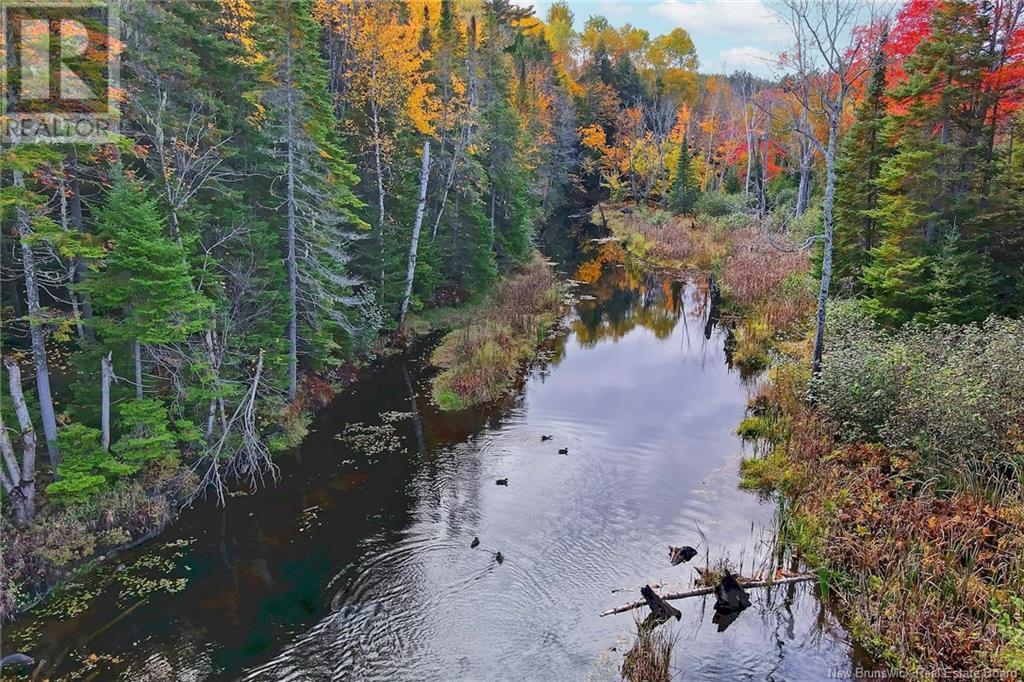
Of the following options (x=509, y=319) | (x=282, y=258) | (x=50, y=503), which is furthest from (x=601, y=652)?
(x=509, y=319)

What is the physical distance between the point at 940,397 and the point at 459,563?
420 inches

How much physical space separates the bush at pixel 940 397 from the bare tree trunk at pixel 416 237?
17.2 metres

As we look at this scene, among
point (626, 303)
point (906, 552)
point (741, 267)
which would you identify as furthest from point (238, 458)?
point (741, 267)

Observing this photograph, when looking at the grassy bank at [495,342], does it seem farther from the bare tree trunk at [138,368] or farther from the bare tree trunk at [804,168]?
the bare tree trunk at [804,168]

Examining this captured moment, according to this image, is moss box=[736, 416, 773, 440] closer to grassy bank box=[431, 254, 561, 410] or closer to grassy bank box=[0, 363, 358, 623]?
grassy bank box=[431, 254, 561, 410]

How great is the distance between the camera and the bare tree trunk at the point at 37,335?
12039 millimetres

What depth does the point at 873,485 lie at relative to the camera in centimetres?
1327

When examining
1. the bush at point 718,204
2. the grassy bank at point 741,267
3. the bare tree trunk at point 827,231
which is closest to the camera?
the bare tree trunk at point 827,231

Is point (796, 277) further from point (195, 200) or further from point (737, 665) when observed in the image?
point (195, 200)

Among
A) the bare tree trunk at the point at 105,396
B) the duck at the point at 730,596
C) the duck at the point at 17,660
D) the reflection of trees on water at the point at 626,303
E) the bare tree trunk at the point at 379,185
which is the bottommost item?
the duck at the point at 17,660

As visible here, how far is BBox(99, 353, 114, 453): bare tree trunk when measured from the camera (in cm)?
1388

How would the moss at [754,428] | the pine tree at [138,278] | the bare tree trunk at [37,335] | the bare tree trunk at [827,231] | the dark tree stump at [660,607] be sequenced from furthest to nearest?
the moss at [754,428]
the bare tree trunk at [827,231]
the pine tree at [138,278]
the bare tree trunk at [37,335]
the dark tree stump at [660,607]

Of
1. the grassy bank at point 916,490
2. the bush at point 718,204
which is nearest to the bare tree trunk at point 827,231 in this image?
the grassy bank at point 916,490

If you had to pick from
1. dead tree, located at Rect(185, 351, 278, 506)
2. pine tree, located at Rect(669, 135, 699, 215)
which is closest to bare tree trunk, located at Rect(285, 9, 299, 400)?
dead tree, located at Rect(185, 351, 278, 506)
